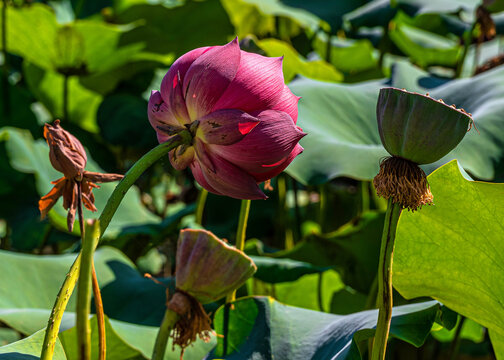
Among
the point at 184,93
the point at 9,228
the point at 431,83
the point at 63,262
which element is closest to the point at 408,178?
the point at 184,93

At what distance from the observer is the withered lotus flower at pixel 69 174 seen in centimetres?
35

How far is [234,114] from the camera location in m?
0.32

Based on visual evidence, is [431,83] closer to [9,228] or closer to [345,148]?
[345,148]

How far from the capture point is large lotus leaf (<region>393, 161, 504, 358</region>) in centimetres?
50

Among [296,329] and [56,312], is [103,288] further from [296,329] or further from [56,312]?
[56,312]

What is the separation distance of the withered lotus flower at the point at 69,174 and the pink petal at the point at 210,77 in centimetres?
7

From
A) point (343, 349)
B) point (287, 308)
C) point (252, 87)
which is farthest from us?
point (287, 308)

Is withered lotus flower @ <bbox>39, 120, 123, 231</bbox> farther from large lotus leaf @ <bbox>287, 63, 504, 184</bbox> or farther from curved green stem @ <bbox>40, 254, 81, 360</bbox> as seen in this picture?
large lotus leaf @ <bbox>287, 63, 504, 184</bbox>

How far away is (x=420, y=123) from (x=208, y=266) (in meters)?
0.15

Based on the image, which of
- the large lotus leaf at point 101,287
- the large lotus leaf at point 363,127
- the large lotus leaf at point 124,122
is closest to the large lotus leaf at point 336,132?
the large lotus leaf at point 363,127

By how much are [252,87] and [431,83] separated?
863 mm

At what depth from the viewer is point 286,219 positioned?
1228mm

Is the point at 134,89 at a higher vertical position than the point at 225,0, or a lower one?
lower

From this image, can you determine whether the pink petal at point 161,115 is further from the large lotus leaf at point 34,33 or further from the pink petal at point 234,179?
the large lotus leaf at point 34,33
